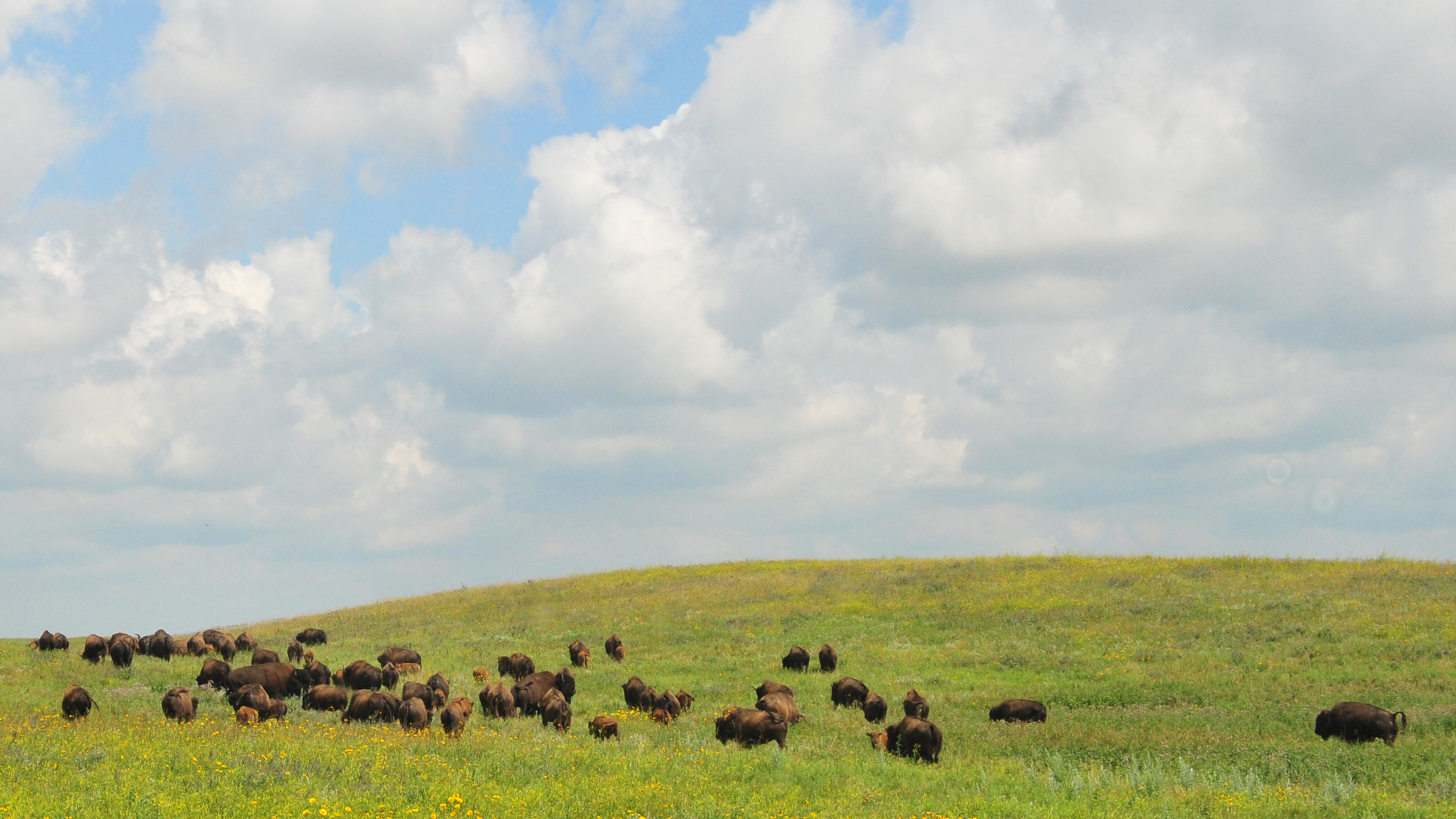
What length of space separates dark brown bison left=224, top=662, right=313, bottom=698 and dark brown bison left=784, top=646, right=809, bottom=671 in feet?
51.8

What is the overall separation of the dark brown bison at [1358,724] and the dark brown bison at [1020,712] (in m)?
6.47

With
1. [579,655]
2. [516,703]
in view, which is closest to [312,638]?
[579,655]

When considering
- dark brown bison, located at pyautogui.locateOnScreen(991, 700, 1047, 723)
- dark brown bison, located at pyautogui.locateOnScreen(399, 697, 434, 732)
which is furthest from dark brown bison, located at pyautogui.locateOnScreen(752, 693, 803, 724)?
dark brown bison, located at pyautogui.locateOnScreen(399, 697, 434, 732)

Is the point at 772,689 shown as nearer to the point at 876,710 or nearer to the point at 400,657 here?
the point at 876,710

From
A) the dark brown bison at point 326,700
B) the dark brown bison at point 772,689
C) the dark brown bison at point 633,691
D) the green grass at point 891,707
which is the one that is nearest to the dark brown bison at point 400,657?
the green grass at point 891,707

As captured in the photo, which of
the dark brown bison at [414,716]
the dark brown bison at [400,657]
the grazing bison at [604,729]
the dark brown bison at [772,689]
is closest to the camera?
the dark brown bison at [414,716]

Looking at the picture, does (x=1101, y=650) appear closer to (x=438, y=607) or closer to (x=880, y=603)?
(x=880, y=603)

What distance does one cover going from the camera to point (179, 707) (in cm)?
2409

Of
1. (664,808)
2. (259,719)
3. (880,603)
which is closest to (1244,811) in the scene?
(664,808)

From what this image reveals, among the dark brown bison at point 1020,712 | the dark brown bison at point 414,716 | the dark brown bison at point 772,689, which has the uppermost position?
the dark brown bison at point 414,716

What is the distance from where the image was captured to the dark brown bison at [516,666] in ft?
115

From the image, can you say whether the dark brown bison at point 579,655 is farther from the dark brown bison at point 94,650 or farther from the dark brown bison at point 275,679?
the dark brown bison at point 94,650

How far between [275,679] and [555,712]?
33.6ft

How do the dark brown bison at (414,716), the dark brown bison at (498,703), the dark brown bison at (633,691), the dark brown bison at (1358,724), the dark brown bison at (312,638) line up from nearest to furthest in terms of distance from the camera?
the dark brown bison at (1358,724) < the dark brown bison at (414,716) < the dark brown bison at (498,703) < the dark brown bison at (633,691) < the dark brown bison at (312,638)
